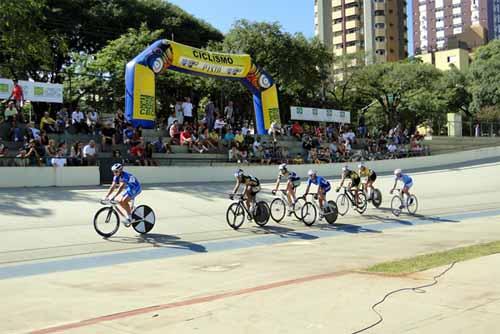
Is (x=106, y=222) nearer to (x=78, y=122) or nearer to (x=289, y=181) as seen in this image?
(x=289, y=181)

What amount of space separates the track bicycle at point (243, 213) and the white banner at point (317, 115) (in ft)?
64.7

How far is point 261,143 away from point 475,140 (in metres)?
24.4

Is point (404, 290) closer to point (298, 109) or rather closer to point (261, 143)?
point (261, 143)

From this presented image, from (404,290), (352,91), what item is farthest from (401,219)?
(352,91)

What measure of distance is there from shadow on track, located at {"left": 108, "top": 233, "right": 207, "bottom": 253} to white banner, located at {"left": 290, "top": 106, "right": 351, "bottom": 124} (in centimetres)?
2234

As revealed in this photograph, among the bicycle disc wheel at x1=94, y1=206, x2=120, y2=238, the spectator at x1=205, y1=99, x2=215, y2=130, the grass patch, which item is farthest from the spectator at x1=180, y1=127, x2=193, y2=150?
the grass patch

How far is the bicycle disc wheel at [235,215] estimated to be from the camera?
55.0 feet

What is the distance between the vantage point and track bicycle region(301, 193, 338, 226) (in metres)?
18.1

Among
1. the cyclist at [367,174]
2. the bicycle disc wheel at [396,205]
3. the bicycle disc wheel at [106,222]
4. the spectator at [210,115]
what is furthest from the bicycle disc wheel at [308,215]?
the spectator at [210,115]

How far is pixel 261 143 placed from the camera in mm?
30859

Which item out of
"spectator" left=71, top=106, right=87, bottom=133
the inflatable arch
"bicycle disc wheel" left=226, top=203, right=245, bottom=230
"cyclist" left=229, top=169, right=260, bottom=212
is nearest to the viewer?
"cyclist" left=229, top=169, right=260, bottom=212

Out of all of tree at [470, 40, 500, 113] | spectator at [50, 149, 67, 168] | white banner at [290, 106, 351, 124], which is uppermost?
tree at [470, 40, 500, 113]

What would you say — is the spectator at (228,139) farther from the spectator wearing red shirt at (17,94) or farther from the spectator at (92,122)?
the spectator wearing red shirt at (17,94)

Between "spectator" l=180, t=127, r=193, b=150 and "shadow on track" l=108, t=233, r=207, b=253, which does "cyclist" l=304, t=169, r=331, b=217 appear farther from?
"spectator" l=180, t=127, r=193, b=150
